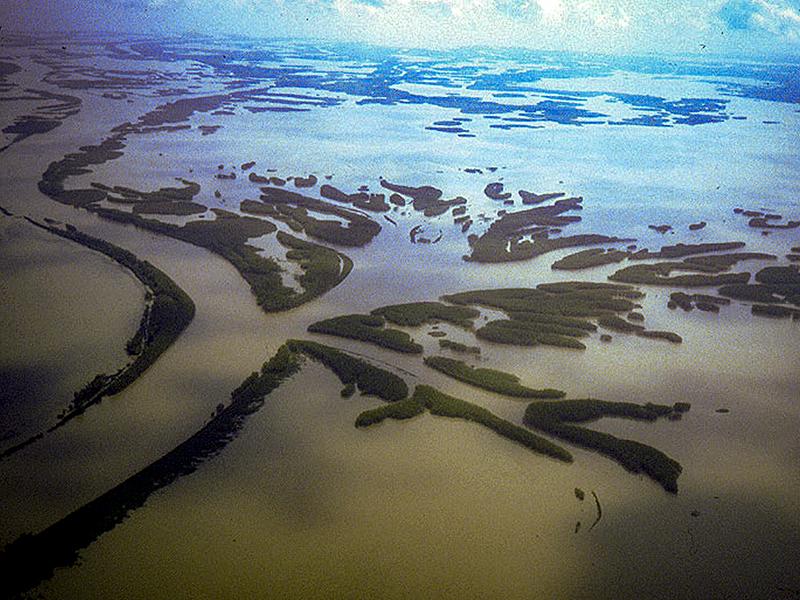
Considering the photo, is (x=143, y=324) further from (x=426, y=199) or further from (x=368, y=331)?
(x=426, y=199)

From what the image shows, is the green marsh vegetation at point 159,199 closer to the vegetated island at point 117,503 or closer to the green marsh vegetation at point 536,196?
the vegetated island at point 117,503

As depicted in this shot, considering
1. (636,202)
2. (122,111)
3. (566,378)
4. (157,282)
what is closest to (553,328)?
(566,378)

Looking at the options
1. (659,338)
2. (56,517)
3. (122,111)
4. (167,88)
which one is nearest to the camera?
(56,517)

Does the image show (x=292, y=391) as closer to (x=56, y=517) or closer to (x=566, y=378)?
(x=56, y=517)

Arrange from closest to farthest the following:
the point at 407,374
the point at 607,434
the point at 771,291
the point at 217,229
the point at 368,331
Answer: the point at 607,434
the point at 407,374
the point at 368,331
the point at 771,291
the point at 217,229

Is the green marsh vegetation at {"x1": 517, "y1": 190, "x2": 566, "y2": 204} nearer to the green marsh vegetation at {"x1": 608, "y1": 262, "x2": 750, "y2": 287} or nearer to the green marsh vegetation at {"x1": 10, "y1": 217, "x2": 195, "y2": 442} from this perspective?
the green marsh vegetation at {"x1": 608, "y1": 262, "x2": 750, "y2": 287}

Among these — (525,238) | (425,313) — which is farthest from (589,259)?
(425,313)

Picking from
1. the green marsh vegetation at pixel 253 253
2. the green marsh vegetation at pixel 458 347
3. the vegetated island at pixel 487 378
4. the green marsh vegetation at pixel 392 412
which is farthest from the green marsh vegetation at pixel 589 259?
the green marsh vegetation at pixel 392 412
